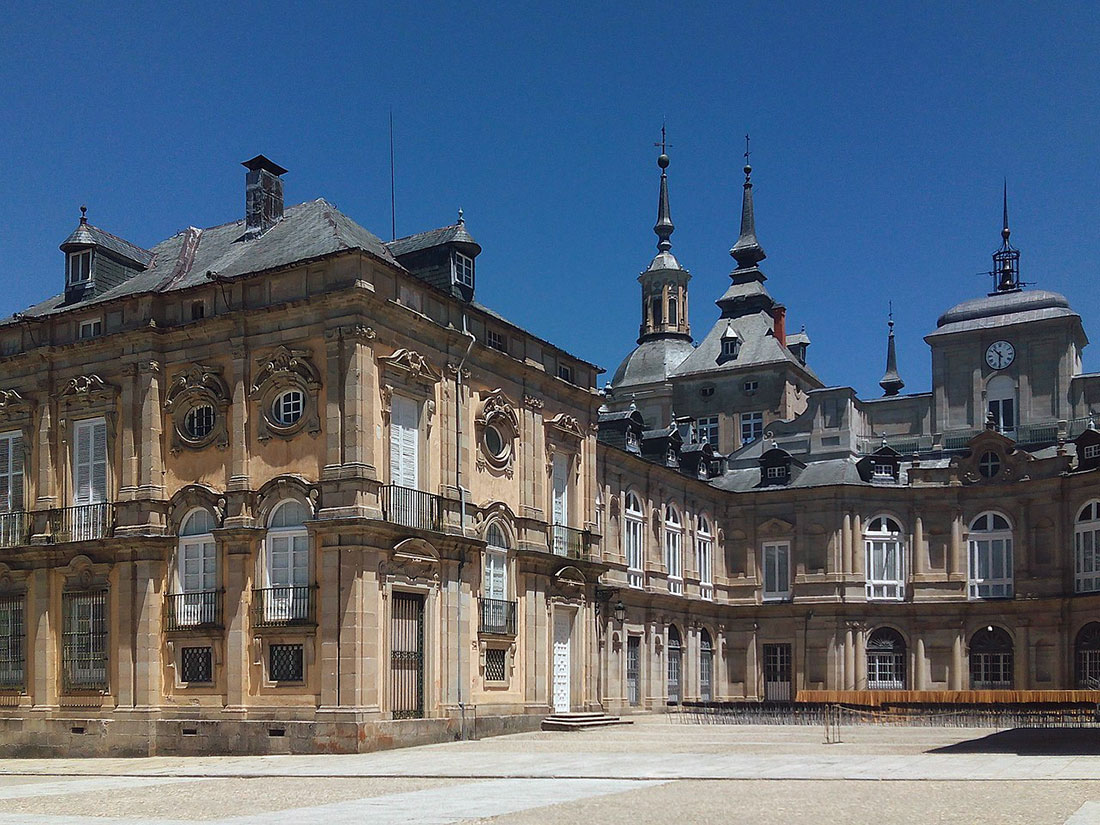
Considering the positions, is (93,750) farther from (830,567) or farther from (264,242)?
(830,567)

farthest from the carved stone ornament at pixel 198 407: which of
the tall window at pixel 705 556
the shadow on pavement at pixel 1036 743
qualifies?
the tall window at pixel 705 556

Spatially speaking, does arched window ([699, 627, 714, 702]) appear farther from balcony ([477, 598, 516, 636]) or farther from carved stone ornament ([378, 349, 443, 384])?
carved stone ornament ([378, 349, 443, 384])

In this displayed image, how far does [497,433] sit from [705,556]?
68.2 feet

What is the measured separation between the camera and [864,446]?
55.5 m

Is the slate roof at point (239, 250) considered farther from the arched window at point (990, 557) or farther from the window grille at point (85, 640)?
the arched window at point (990, 557)

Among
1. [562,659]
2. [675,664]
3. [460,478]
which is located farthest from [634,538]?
[460,478]

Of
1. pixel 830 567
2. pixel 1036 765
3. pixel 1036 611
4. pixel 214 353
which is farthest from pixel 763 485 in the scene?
pixel 1036 765

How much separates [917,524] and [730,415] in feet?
38.6

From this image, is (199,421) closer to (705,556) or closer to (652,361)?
(705,556)

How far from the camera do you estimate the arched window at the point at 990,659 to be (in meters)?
49.4

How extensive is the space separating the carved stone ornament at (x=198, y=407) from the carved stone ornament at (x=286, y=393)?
98 centimetres

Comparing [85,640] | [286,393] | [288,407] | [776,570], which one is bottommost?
[85,640]

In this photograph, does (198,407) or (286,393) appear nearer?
(286,393)

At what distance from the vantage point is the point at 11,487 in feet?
110
